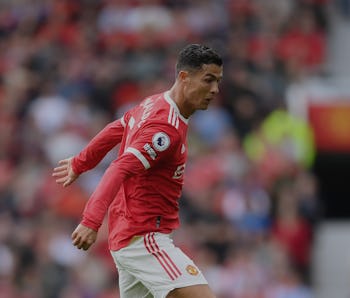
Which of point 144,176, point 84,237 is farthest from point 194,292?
point 84,237

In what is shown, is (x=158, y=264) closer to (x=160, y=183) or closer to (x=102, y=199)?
(x=160, y=183)

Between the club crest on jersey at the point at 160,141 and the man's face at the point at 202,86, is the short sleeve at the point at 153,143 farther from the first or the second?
the man's face at the point at 202,86

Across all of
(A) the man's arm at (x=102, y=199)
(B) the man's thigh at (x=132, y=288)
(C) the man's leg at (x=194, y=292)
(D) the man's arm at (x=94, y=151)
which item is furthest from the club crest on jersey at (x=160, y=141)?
(B) the man's thigh at (x=132, y=288)

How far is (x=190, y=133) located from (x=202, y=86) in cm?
708

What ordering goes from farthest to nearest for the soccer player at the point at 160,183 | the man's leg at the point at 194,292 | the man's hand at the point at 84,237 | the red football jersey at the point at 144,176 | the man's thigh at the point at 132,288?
the man's thigh at the point at 132,288, the man's leg at the point at 194,292, the soccer player at the point at 160,183, the red football jersey at the point at 144,176, the man's hand at the point at 84,237

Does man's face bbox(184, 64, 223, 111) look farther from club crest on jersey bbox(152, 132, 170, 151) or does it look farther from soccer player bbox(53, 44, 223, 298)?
club crest on jersey bbox(152, 132, 170, 151)

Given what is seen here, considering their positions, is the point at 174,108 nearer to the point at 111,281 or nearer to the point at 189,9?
the point at 111,281

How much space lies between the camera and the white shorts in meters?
7.44

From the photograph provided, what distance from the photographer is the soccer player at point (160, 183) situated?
725 centimetres

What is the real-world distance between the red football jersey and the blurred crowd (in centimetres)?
522

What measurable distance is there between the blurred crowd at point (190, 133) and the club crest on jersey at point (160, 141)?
5623 millimetres

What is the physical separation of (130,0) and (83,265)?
16.4 ft

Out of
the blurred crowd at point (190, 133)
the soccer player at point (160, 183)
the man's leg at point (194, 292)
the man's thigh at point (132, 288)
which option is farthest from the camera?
the blurred crowd at point (190, 133)

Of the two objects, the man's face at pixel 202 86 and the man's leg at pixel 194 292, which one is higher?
the man's face at pixel 202 86
